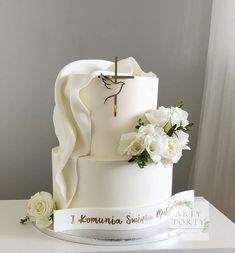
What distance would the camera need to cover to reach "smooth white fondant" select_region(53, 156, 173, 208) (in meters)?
0.96

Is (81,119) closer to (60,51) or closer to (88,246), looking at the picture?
(88,246)

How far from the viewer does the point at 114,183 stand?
0.96m

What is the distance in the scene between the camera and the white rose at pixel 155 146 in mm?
931

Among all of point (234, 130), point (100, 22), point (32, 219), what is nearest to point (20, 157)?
point (32, 219)

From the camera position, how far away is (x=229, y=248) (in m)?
0.96

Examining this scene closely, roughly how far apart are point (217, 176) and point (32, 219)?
756 mm

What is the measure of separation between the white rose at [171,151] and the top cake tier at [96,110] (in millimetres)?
109

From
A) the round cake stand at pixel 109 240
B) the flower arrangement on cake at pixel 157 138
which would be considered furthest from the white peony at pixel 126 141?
the round cake stand at pixel 109 240

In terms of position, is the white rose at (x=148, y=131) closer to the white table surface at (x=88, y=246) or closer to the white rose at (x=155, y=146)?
the white rose at (x=155, y=146)

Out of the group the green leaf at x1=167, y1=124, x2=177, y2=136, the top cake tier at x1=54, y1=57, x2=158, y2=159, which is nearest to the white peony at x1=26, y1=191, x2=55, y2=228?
the top cake tier at x1=54, y1=57, x2=158, y2=159

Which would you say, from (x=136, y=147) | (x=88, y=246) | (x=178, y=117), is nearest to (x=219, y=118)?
(x=178, y=117)

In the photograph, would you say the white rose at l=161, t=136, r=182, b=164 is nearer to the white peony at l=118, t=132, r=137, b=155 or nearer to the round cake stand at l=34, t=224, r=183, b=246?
the white peony at l=118, t=132, r=137, b=155

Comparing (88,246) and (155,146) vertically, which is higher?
(155,146)

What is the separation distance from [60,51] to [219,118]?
69 cm
